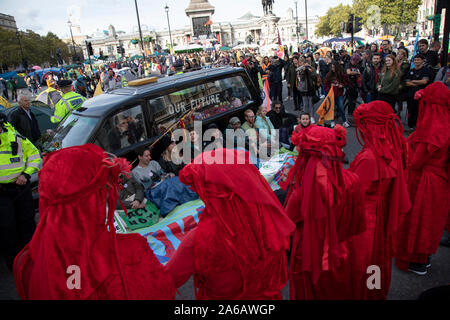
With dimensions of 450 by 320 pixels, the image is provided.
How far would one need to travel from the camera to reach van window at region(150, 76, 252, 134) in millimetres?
5785

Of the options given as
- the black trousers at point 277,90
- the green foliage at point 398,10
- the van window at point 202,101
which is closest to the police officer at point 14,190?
the van window at point 202,101

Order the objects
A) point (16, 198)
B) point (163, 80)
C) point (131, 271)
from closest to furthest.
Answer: point (131, 271) < point (16, 198) < point (163, 80)

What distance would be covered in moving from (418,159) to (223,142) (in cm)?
375

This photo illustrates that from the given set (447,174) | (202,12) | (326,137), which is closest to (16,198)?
(326,137)

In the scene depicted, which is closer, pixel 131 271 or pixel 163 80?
pixel 131 271

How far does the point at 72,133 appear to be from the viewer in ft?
17.2

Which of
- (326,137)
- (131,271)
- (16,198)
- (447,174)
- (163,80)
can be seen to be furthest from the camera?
(163,80)

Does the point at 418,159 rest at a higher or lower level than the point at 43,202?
lower

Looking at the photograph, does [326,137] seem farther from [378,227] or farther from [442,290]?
[442,290]

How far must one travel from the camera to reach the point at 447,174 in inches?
129

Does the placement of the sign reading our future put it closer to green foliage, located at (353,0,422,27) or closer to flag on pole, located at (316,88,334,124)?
flag on pole, located at (316,88,334,124)

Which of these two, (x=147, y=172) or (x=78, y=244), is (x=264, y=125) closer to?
(x=147, y=172)

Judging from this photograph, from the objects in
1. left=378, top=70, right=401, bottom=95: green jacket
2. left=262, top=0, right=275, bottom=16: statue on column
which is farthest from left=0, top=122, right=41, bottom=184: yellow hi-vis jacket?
left=262, top=0, right=275, bottom=16: statue on column

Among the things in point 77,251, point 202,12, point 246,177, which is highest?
point 202,12
